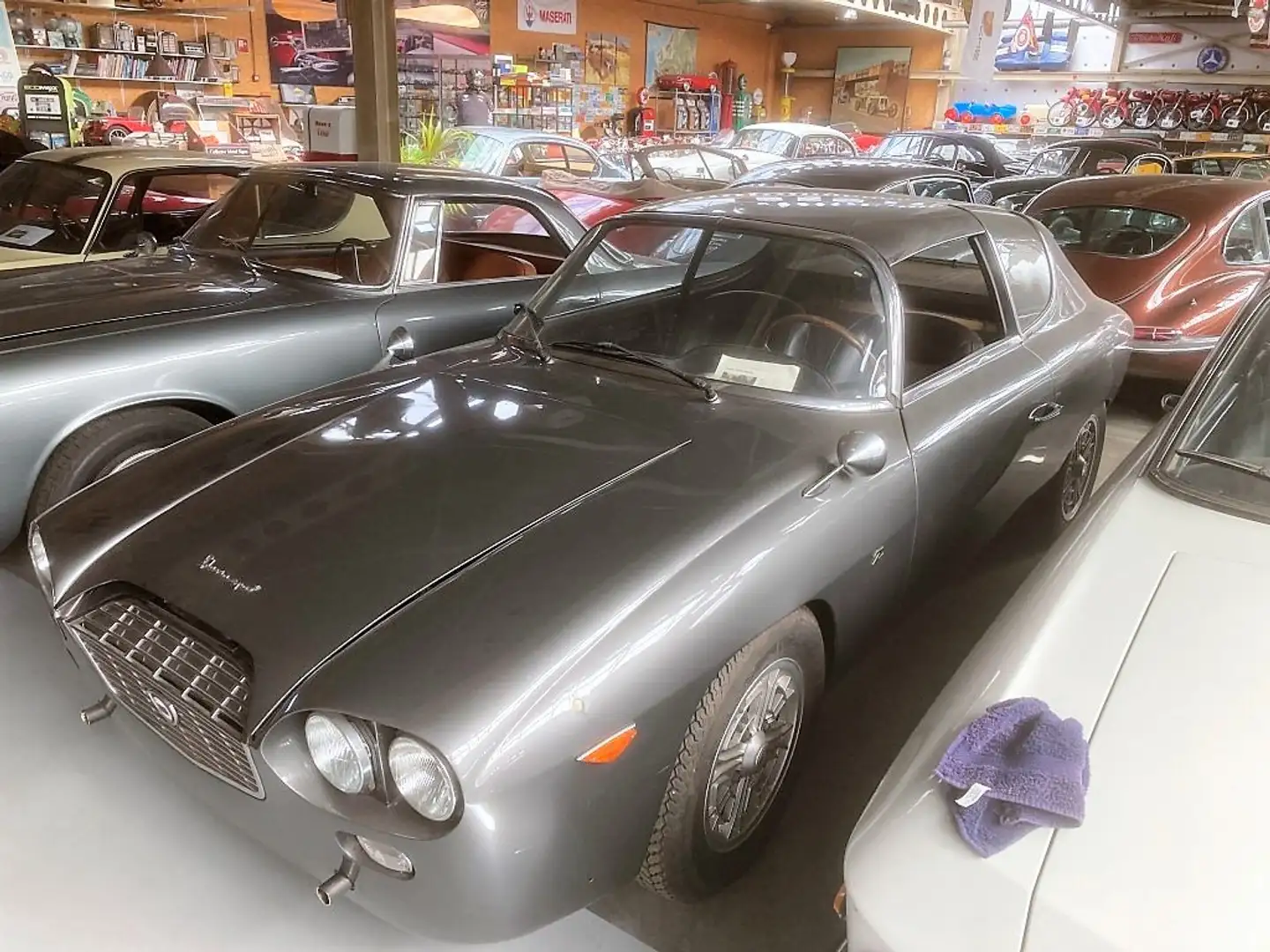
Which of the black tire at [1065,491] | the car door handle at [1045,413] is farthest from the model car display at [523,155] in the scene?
the car door handle at [1045,413]

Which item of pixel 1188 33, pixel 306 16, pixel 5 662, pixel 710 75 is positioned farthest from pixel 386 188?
pixel 1188 33

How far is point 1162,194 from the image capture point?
541 cm

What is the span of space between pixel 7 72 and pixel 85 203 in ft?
14.0

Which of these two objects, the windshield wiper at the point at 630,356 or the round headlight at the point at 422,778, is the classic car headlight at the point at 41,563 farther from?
the windshield wiper at the point at 630,356

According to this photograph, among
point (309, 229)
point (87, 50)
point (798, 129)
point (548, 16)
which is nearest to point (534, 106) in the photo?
point (548, 16)

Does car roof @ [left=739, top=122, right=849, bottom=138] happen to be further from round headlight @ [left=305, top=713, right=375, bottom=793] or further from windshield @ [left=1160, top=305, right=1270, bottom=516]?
round headlight @ [left=305, top=713, right=375, bottom=793]

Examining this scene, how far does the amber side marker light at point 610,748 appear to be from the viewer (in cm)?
150

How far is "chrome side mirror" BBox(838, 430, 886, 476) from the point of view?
2.06 metres

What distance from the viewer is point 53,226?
466 cm

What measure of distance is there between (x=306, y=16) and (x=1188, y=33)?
13.5 metres

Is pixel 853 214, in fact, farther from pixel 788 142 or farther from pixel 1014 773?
pixel 788 142

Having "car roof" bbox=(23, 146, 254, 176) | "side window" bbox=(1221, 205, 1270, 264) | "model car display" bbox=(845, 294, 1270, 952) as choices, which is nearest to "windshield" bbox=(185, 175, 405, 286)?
"car roof" bbox=(23, 146, 254, 176)

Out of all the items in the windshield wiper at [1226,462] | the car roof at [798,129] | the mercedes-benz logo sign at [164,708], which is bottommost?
the mercedes-benz logo sign at [164,708]

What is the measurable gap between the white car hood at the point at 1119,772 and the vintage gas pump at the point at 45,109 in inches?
332
